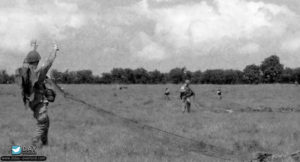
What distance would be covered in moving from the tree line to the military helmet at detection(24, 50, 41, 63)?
11960 centimetres

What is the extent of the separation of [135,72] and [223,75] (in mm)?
45780

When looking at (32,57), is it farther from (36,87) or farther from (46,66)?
(36,87)

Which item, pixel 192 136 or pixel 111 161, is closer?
pixel 111 161

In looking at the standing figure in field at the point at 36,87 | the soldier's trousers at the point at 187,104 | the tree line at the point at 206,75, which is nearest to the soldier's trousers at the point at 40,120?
the standing figure in field at the point at 36,87

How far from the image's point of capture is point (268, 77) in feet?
458

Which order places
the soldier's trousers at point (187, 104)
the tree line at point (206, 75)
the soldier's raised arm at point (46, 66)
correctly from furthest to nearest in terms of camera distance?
the tree line at point (206, 75) < the soldier's trousers at point (187, 104) < the soldier's raised arm at point (46, 66)

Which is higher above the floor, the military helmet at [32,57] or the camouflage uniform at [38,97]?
the military helmet at [32,57]

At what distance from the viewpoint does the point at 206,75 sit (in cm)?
17200

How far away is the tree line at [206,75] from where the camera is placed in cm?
13738

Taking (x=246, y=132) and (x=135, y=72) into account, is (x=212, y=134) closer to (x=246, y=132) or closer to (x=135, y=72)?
(x=246, y=132)

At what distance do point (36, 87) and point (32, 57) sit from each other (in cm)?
70

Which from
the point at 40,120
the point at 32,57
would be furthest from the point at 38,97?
the point at 32,57

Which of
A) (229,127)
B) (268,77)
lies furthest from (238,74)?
(229,127)

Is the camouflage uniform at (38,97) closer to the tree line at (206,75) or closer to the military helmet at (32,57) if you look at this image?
the military helmet at (32,57)
